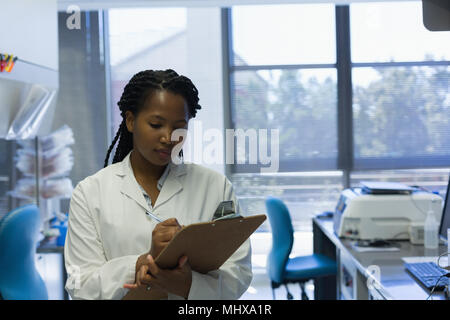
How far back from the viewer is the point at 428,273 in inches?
54.4

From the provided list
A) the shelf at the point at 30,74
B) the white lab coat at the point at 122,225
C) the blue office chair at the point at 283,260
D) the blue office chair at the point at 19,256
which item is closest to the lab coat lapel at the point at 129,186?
the white lab coat at the point at 122,225

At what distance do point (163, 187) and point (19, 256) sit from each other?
1.16 m

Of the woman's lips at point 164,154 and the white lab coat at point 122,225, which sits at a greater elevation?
the woman's lips at point 164,154

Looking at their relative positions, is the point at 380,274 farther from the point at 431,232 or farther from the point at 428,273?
the point at 431,232

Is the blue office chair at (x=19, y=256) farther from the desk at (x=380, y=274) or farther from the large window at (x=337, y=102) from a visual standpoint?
the desk at (x=380, y=274)

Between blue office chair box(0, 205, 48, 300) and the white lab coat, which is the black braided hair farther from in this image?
blue office chair box(0, 205, 48, 300)

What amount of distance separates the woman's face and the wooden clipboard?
159mm

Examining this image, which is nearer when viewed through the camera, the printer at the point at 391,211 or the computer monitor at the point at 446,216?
the computer monitor at the point at 446,216

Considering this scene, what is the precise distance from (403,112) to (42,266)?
8.15 ft

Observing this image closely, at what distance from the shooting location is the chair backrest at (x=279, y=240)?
2.30 m

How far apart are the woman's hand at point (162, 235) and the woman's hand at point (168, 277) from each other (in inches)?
0.7

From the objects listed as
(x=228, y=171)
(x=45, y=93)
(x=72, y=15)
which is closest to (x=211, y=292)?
(x=228, y=171)

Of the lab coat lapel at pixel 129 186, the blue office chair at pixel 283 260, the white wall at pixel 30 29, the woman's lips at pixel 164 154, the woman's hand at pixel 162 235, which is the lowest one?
the blue office chair at pixel 283 260

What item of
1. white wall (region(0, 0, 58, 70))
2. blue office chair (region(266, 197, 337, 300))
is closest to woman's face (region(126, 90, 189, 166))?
white wall (region(0, 0, 58, 70))
